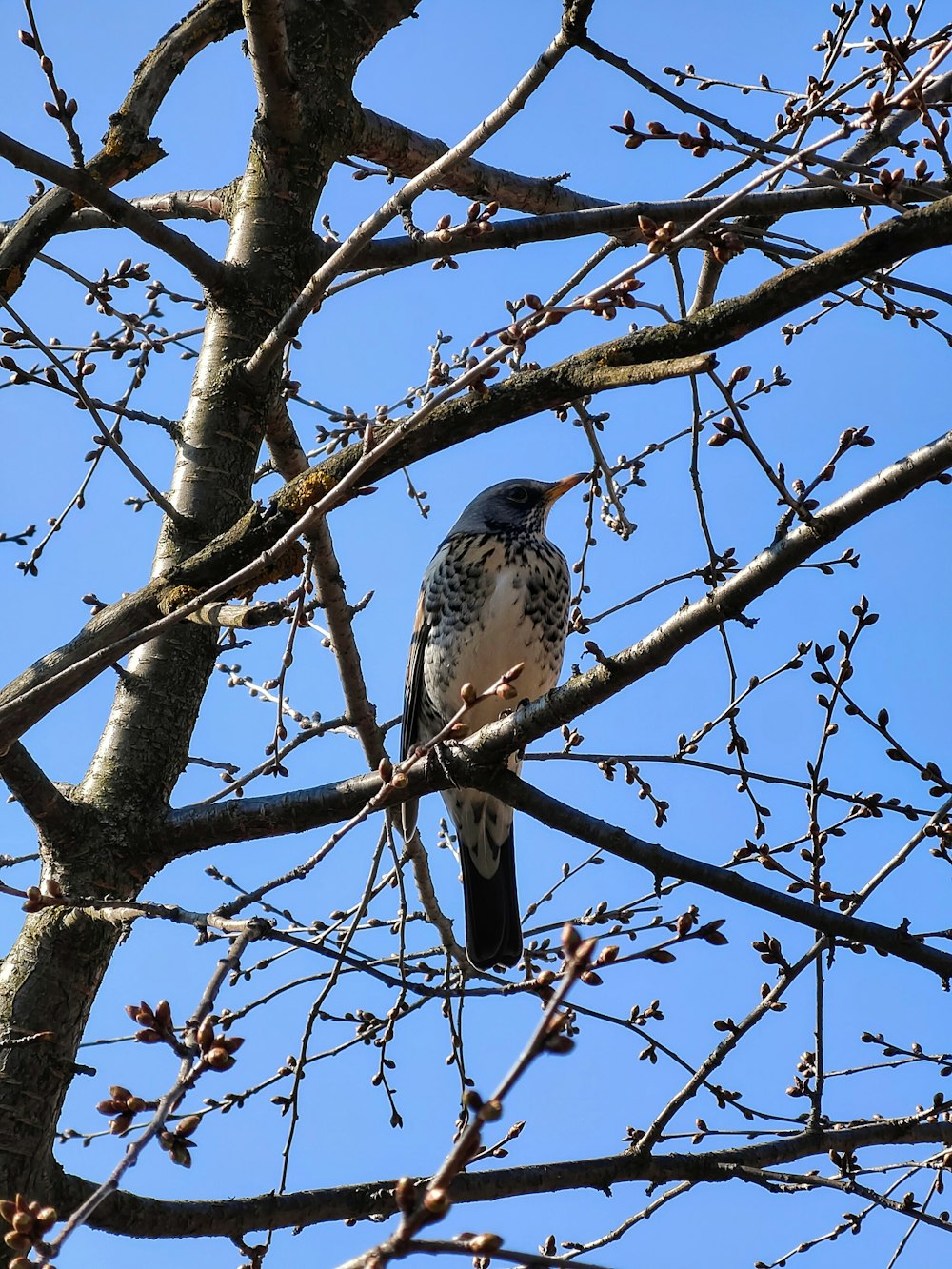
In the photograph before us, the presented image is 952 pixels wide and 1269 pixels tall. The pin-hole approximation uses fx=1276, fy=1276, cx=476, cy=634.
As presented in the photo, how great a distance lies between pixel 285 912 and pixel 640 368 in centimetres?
214

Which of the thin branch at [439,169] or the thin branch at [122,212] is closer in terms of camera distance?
the thin branch at [439,169]

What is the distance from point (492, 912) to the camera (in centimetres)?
488

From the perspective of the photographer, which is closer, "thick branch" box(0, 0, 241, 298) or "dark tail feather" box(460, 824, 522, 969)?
"thick branch" box(0, 0, 241, 298)

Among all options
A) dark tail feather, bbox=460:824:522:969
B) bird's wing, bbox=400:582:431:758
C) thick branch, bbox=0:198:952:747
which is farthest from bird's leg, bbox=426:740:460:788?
bird's wing, bbox=400:582:431:758

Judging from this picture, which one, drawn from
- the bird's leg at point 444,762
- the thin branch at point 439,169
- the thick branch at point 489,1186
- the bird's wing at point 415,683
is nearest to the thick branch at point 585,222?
Answer: the thin branch at point 439,169

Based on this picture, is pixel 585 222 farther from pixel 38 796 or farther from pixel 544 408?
pixel 38 796

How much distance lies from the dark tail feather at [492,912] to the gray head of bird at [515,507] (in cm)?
122

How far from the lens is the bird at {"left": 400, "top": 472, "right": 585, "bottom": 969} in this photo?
15.8 feet

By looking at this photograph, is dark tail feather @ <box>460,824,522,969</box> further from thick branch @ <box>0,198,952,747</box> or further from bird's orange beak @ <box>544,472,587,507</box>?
thick branch @ <box>0,198,952,747</box>

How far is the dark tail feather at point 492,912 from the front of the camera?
15.5 feet

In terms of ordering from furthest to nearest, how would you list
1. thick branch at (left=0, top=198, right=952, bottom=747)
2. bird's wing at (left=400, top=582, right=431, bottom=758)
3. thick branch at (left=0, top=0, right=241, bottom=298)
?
bird's wing at (left=400, top=582, right=431, bottom=758) → thick branch at (left=0, top=0, right=241, bottom=298) → thick branch at (left=0, top=198, right=952, bottom=747)

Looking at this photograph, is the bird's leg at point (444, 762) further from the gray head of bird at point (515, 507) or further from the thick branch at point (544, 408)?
the gray head of bird at point (515, 507)

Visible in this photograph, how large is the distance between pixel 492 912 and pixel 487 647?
3.33ft

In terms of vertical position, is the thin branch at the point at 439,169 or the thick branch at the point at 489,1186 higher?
the thin branch at the point at 439,169
